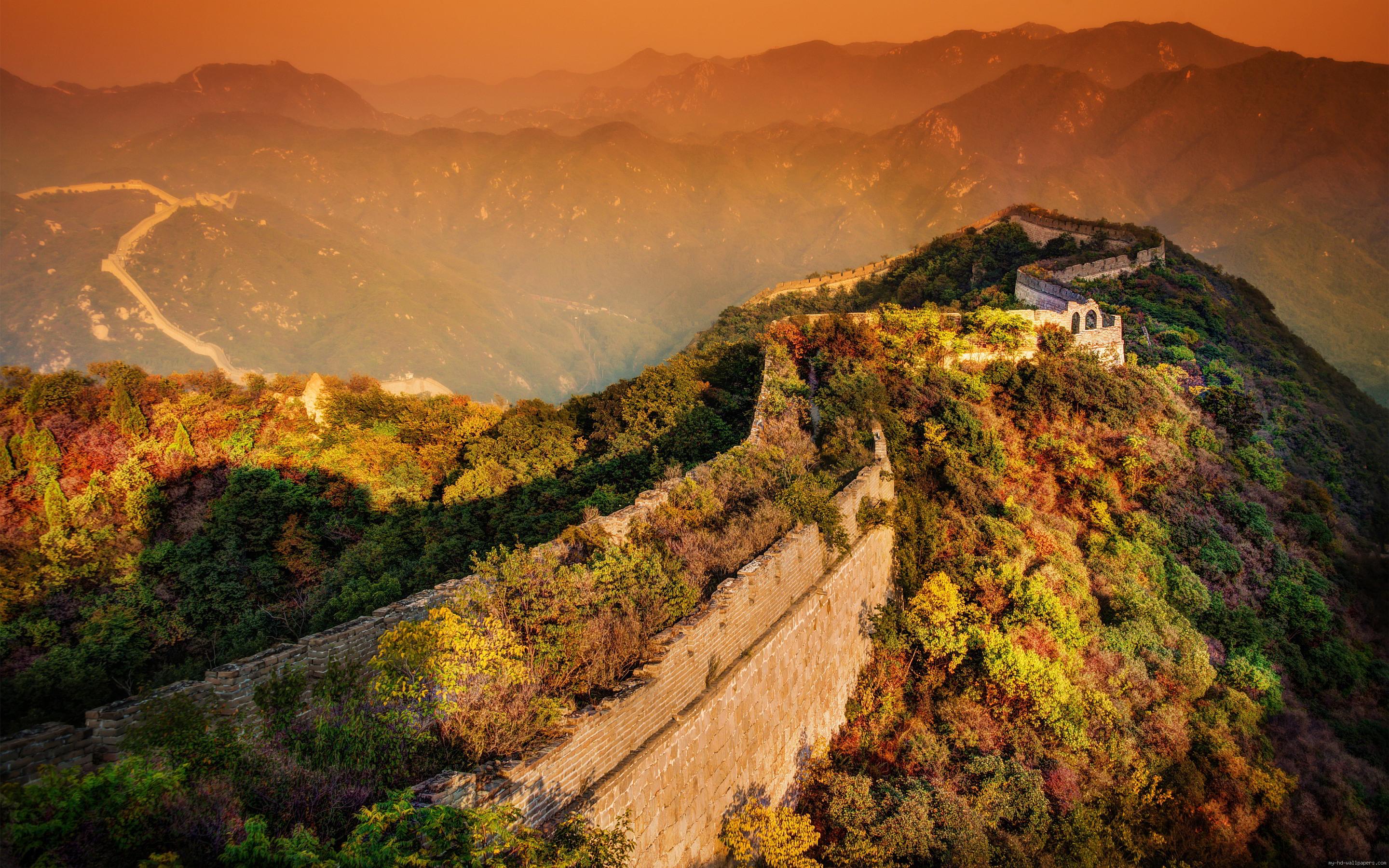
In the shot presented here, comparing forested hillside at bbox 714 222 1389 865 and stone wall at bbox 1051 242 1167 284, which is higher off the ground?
stone wall at bbox 1051 242 1167 284

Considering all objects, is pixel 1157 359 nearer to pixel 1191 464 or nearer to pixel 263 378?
pixel 1191 464

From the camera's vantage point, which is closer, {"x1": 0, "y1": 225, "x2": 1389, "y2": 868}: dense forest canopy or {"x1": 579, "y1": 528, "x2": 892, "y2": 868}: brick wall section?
{"x1": 0, "y1": 225, "x2": 1389, "y2": 868}: dense forest canopy

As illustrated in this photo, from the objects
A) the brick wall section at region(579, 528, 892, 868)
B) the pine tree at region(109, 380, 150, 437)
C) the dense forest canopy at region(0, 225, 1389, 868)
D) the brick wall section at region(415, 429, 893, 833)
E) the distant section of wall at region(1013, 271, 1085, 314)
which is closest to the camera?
the brick wall section at region(415, 429, 893, 833)

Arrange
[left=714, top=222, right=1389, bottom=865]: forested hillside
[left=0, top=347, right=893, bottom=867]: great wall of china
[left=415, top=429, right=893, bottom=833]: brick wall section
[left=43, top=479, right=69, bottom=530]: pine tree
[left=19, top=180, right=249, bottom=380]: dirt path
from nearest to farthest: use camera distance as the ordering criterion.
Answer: [left=415, top=429, right=893, bottom=833]: brick wall section < [left=0, top=347, right=893, bottom=867]: great wall of china < [left=714, top=222, right=1389, bottom=865]: forested hillside < [left=43, top=479, right=69, bottom=530]: pine tree < [left=19, top=180, right=249, bottom=380]: dirt path

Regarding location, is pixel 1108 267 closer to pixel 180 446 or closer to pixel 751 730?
pixel 751 730

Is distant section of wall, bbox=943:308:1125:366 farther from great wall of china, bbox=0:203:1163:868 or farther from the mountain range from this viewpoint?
the mountain range

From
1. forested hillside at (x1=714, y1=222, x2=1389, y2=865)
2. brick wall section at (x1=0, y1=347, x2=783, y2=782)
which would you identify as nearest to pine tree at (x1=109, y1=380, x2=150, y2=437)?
brick wall section at (x1=0, y1=347, x2=783, y2=782)
